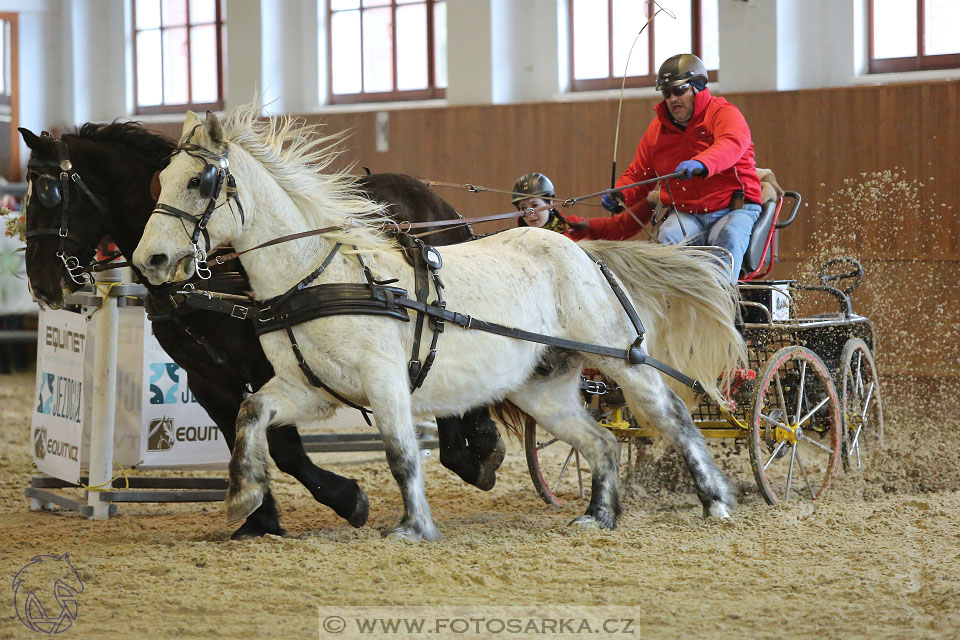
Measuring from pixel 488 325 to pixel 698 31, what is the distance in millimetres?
5969

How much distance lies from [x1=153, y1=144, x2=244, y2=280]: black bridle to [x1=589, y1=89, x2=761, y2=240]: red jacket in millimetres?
2077

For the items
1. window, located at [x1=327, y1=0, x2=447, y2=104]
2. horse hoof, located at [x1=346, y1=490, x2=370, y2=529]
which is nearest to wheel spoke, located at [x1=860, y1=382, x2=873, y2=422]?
horse hoof, located at [x1=346, y1=490, x2=370, y2=529]

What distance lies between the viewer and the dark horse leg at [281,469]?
4082 mm

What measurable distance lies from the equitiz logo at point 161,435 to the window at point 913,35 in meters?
6.18

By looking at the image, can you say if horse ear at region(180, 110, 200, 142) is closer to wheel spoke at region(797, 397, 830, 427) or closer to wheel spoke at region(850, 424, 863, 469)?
wheel spoke at region(797, 397, 830, 427)

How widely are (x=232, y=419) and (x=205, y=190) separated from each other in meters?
1.20

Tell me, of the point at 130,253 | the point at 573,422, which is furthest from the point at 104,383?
the point at 573,422

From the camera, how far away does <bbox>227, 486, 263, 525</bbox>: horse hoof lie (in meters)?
3.50

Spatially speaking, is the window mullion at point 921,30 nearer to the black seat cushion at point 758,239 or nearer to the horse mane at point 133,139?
the black seat cushion at point 758,239

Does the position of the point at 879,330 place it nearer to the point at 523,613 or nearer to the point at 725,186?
the point at 725,186

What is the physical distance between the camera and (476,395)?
3969 millimetres

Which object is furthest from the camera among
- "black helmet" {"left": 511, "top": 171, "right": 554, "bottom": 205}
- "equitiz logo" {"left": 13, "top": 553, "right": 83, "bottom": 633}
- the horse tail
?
"black helmet" {"left": 511, "top": 171, "right": 554, "bottom": 205}

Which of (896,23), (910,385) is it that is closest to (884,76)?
(896,23)

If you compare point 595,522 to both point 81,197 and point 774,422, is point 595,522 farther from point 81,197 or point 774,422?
point 81,197
